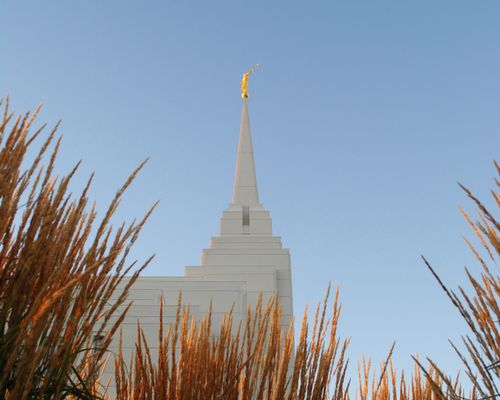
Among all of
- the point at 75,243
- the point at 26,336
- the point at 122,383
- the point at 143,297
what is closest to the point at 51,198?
the point at 75,243

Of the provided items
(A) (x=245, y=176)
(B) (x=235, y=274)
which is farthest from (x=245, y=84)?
(B) (x=235, y=274)

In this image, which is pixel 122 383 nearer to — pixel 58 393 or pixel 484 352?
pixel 58 393

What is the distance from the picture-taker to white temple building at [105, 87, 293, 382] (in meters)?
12.4

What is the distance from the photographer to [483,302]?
1708 mm

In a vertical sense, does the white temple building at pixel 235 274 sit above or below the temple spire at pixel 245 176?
below

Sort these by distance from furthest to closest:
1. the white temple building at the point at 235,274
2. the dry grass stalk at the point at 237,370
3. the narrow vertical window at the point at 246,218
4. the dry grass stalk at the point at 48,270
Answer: the narrow vertical window at the point at 246,218 → the white temple building at the point at 235,274 → the dry grass stalk at the point at 237,370 → the dry grass stalk at the point at 48,270

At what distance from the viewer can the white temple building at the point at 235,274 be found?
12367 mm

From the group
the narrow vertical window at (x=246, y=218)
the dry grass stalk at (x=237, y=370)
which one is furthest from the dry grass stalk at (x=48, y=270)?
the narrow vertical window at (x=246, y=218)

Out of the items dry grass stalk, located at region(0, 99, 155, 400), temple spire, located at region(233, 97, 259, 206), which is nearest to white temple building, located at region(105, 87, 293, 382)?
temple spire, located at region(233, 97, 259, 206)

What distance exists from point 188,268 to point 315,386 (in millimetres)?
13758

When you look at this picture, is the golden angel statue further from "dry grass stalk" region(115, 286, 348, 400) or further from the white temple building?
"dry grass stalk" region(115, 286, 348, 400)

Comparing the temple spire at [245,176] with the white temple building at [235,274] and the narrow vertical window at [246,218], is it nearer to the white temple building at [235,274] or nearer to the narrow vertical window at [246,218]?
the white temple building at [235,274]

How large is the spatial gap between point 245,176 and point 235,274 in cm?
391

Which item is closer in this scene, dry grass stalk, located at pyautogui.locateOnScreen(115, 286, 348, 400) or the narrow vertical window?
dry grass stalk, located at pyautogui.locateOnScreen(115, 286, 348, 400)
